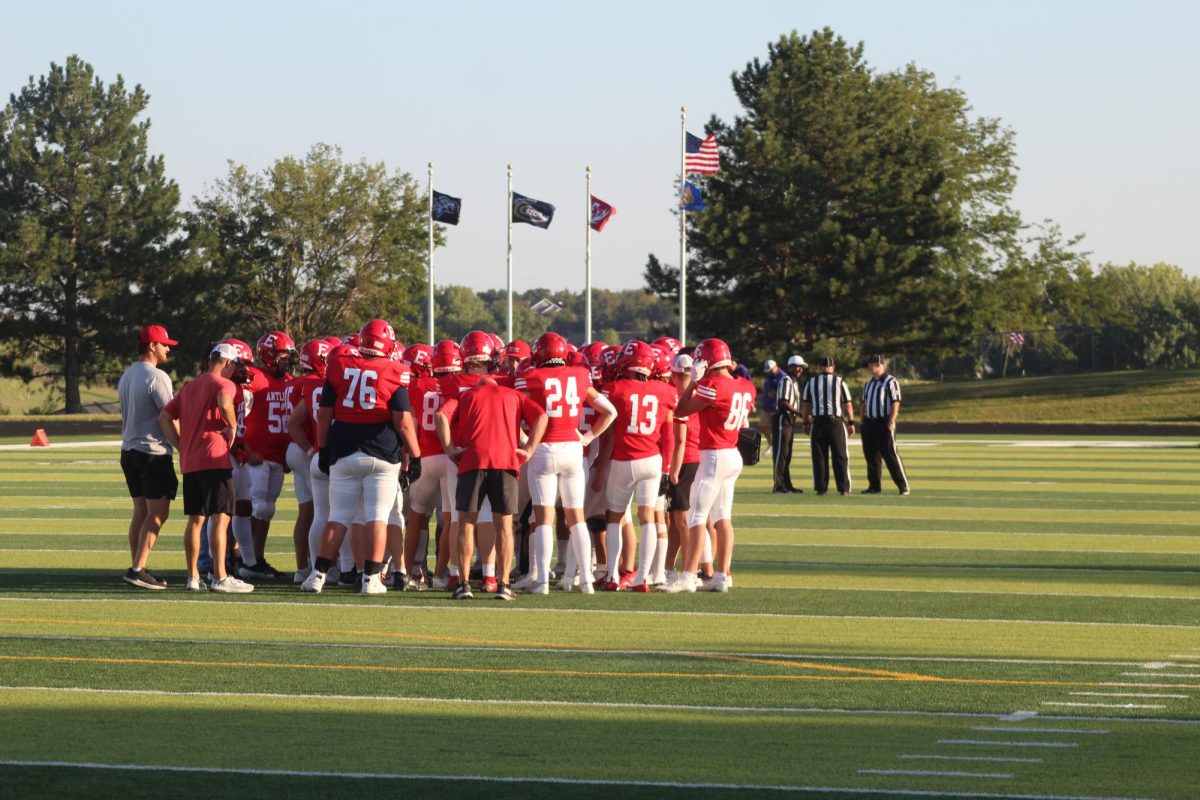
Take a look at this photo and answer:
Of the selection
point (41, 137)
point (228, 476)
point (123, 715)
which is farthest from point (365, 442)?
point (41, 137)

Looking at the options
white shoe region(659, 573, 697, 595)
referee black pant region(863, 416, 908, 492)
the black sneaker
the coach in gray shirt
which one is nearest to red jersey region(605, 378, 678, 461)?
white shoe region(659, 573, 697, 595)

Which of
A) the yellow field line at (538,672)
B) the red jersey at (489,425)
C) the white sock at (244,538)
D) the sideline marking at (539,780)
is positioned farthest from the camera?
the white sock at (244,538)

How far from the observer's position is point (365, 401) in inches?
482

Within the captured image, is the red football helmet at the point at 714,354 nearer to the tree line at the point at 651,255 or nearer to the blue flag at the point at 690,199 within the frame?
the blue flag at the point at 690,199

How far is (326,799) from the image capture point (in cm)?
651

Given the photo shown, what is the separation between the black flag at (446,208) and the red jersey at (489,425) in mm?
37414

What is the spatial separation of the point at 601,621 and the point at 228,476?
2.91 metres

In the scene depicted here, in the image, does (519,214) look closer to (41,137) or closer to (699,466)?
(41,137)

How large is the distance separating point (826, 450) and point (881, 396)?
3.61ft

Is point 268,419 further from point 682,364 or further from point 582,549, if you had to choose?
point 682,364

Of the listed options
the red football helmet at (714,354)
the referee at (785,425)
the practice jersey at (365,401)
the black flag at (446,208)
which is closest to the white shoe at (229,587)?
the practice jersey at (365,401)

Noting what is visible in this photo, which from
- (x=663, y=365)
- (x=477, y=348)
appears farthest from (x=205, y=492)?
(x=663, y=365)

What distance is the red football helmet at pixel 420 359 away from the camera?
44.1ft

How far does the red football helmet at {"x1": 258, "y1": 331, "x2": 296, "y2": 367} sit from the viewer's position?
45.5ft
